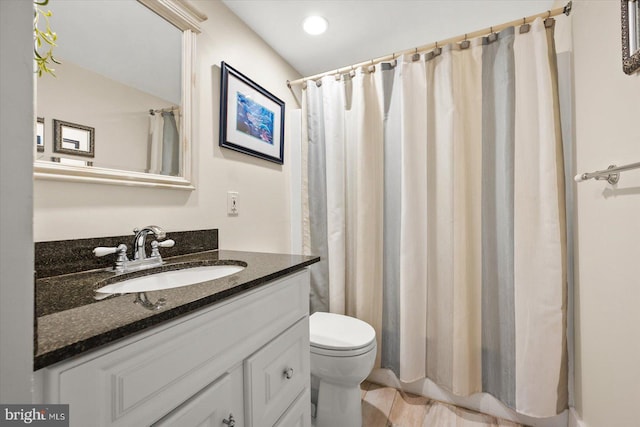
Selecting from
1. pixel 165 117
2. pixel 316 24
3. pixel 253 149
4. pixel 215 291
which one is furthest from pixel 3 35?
pixel 316 24

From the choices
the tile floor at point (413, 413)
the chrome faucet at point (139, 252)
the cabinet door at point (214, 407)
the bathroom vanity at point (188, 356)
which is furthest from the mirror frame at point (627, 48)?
the tile floor at point (413, 413)

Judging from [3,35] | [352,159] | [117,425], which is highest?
[352,159]

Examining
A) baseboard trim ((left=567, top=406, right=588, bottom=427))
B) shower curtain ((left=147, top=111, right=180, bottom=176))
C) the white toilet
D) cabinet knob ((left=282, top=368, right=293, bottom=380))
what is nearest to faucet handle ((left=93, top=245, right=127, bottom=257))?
shower curtain ((left=147, top=111, right=180, bottom=176))

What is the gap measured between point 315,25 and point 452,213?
1.31 meters

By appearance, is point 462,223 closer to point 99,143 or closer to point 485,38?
point 485,38

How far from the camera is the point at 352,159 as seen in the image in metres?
1.83

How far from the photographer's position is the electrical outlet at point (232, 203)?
150cm

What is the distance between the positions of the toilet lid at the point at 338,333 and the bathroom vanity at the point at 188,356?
33cm

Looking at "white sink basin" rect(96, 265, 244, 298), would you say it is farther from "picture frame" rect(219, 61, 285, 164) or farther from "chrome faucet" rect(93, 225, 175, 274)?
"picture frame" rect(219, 61, 285, 164)

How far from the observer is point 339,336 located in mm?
1402

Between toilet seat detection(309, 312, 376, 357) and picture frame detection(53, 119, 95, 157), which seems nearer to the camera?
picture frame detection(53, 119, 95, 157)

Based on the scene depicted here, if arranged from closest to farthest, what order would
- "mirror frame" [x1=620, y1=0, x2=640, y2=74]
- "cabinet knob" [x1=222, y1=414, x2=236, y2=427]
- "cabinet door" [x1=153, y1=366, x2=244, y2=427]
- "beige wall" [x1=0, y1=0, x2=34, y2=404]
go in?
"beige wall" [x1=0, y1=0, x2=34, y2=404]
"cabinet door" [x1=153, y1=366, x2=244, y2=427]
"cabinet knob" [x1=222, y1=414, x2=236, y2=427]
"mirror frame" [x1=620, y1=0, x2=640, y2=74]

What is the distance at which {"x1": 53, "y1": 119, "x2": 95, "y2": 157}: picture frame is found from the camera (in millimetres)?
872

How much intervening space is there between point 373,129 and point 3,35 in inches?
65.4
